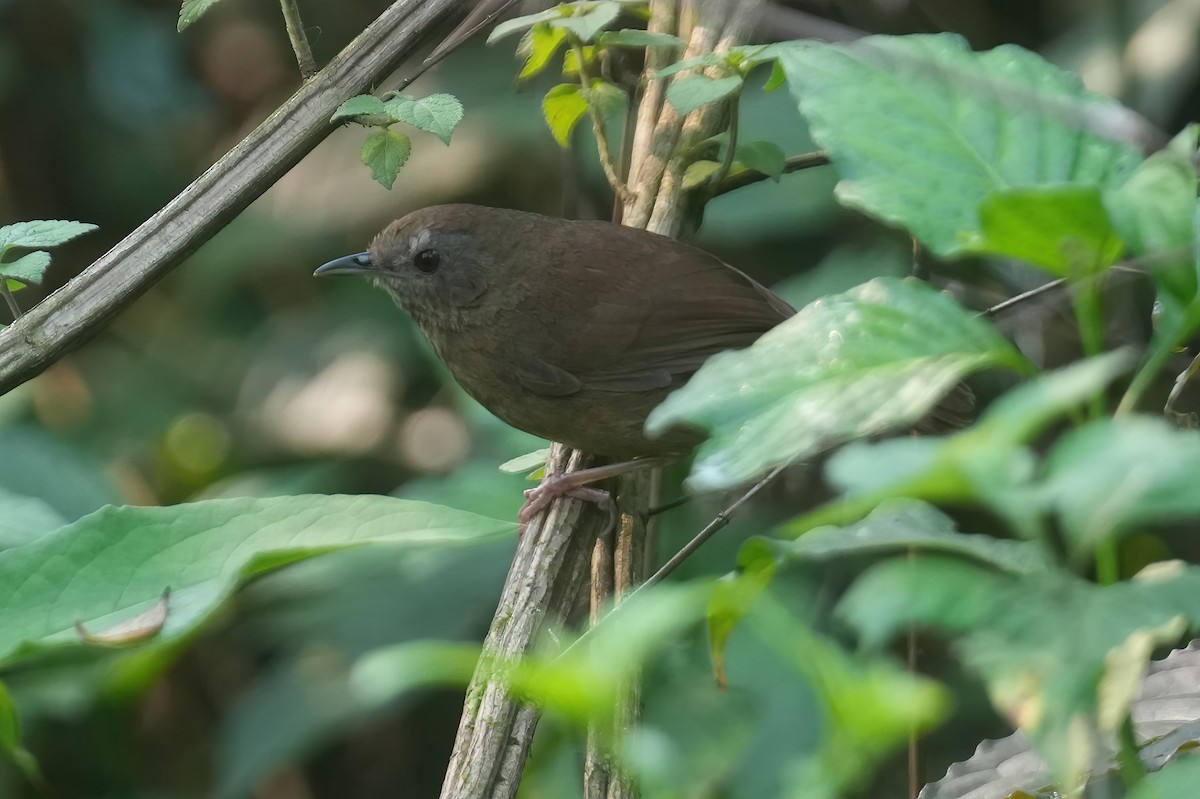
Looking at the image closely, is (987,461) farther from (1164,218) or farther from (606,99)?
(606,99)

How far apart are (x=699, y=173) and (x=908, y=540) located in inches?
73.2

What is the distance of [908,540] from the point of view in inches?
38.4

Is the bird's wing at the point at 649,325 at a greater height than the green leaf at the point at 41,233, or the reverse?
the green leaf at the point at 41,233

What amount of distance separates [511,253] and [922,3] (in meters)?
1.49

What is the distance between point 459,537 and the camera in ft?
5.91

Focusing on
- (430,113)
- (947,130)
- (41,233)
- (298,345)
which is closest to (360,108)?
(430,113)

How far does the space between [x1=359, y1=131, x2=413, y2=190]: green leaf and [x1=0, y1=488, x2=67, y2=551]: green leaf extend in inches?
32.1

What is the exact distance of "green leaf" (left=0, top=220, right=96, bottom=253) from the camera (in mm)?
1935

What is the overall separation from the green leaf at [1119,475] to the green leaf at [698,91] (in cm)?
151

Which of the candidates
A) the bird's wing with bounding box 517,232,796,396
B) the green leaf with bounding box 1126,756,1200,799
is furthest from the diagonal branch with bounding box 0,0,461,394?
the green leaf with bounding box 1126,756,1200,799

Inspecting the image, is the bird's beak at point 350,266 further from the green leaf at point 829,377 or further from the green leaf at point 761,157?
the green leaf at point 829,377

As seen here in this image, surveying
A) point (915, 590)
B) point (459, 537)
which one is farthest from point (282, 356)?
point (915, 590)

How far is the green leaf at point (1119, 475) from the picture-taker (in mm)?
694

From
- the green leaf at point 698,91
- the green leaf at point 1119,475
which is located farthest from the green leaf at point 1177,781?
the green leaf at point 698,91
